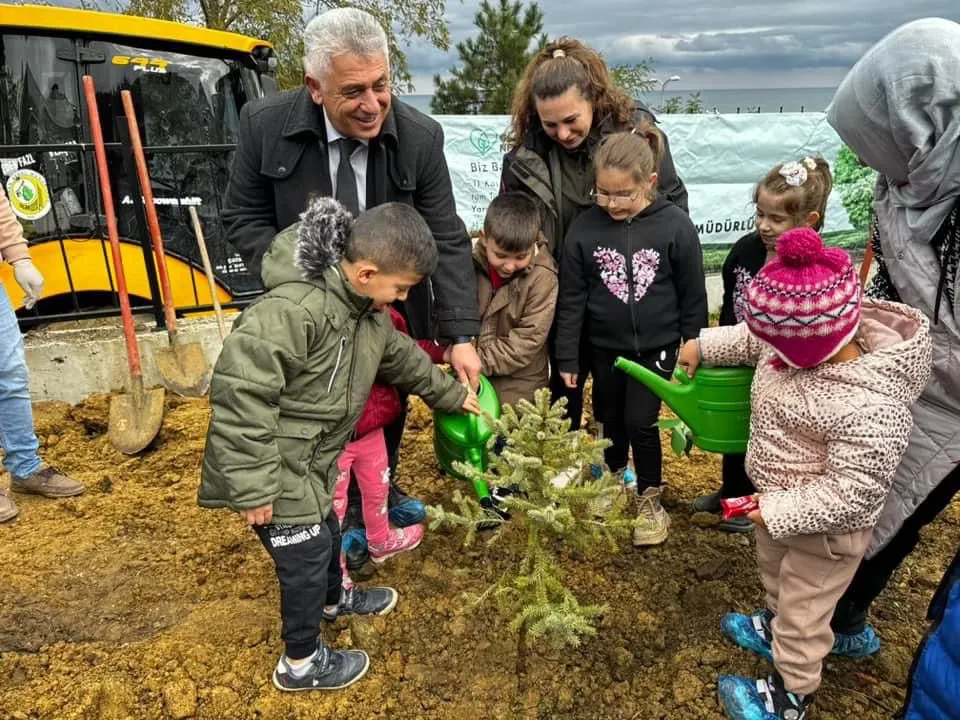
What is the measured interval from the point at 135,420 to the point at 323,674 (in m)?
2.31

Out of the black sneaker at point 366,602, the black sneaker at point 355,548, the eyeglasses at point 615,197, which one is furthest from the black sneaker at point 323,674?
the eyeglasses at point 615,197

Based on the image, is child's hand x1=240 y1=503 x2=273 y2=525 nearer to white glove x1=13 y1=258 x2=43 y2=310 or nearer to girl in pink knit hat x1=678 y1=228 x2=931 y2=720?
girl in pink knit hat x1=678 y1=228 x2=931 y2=720

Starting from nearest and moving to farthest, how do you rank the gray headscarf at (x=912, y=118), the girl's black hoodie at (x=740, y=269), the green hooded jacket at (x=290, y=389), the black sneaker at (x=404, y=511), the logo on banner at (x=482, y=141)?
the gray headscarf at (x=912, y=118)
the green hooded jacket at (x=290, y=389)
the girl's black hoodie at (x=740, y=269)
the black sneaker at (x=404, y=511)
the logo on banner at (x=482, y=141)

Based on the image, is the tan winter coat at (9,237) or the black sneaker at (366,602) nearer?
the black sneaker at (366,602)

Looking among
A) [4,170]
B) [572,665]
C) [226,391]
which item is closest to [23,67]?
[4,170]

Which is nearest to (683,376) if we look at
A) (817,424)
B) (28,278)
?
(817,424)

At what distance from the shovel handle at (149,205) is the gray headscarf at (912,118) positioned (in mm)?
3759

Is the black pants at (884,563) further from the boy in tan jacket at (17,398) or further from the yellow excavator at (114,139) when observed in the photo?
the yellow excavator at (114,139)

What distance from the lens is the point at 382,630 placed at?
2.39 meters

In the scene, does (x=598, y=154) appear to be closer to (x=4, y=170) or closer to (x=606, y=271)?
(x=606, y=271)

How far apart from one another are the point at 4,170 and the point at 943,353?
4.73 m

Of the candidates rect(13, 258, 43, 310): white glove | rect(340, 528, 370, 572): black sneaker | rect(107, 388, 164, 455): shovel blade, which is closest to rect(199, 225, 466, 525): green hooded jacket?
rect(340, 528, 370, 572): black sneaker

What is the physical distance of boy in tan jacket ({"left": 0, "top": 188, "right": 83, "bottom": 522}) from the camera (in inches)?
121

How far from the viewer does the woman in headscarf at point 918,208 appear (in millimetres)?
1526
